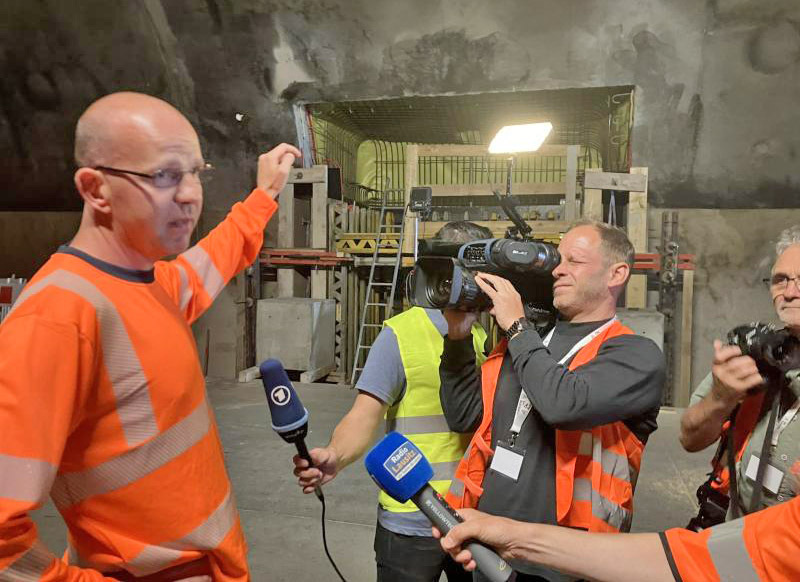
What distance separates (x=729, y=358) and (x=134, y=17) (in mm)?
8064

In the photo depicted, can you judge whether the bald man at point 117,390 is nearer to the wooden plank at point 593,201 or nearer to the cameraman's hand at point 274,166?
the cameraman's hand at point 274,166

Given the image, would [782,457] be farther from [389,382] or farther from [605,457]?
[389,382]

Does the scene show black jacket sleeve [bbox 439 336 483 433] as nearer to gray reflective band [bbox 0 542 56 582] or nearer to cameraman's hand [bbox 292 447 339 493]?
cameraman's hand [bbox 292 447 339 493]

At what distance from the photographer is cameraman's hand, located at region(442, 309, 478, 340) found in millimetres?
1858

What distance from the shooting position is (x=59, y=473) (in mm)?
1099

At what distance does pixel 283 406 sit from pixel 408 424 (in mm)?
663

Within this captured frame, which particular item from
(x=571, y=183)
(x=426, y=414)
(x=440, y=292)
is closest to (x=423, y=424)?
(x=426, y=414)

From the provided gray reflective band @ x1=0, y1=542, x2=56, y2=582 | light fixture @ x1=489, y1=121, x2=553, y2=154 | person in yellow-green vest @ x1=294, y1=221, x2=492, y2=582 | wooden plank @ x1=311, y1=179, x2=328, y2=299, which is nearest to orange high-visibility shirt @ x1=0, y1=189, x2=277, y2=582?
gray reflective band @ x1=0, y1=542, x2=56, y2=582

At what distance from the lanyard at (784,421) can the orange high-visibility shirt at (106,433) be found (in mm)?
1480

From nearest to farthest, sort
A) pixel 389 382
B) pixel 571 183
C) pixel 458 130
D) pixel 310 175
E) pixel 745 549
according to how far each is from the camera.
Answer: pixel 745 549, pixel 389 382, pixel 571 183, pixel 310 175, pixel 458 130

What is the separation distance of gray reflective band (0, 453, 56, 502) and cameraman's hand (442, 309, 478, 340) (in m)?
1.19

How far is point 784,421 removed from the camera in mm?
1628

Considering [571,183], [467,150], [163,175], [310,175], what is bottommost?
[163,175]

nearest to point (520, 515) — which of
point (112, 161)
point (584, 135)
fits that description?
point (112, 161)
